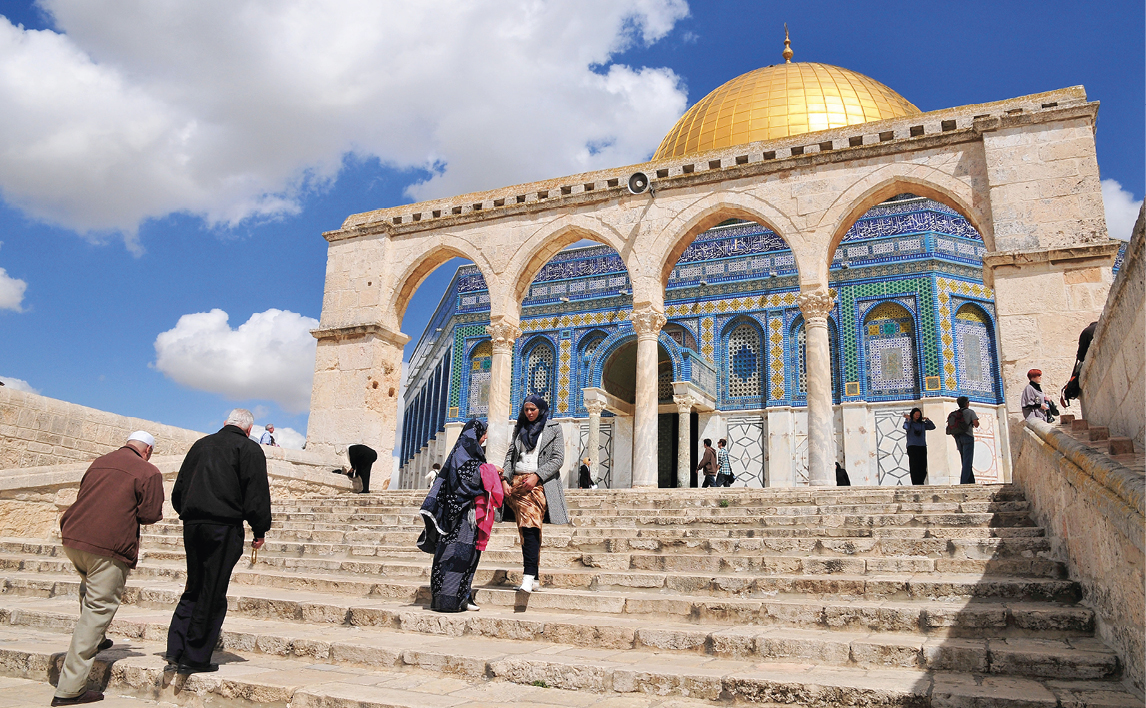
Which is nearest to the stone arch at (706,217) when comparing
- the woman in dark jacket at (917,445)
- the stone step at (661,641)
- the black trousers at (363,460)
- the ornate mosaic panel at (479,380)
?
the woman in dark jacket at (917,445)

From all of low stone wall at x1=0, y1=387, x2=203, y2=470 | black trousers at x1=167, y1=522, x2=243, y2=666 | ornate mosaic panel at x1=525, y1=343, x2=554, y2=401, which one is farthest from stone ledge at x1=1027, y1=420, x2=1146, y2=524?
ornate mosaic panel at x1=525, y1=343, x2=554, y2=401

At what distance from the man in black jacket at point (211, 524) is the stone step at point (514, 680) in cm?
17

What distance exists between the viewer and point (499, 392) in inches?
466

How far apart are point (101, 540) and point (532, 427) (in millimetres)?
A: 2412

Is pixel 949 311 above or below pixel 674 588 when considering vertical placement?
above

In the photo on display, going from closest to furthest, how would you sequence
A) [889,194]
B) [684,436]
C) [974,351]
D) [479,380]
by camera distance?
[889,194] → [974,351] → [684,436] → [479,380]

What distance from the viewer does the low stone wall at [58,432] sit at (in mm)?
8180

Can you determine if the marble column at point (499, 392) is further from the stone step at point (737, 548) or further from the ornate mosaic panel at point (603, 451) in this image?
the ornate mosaic panel at point (603, 451)

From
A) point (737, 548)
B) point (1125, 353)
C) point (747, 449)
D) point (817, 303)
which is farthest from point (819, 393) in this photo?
point (747, 449)

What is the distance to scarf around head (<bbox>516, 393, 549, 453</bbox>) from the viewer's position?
193 inches

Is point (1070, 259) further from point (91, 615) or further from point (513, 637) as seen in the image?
point (91, 615)

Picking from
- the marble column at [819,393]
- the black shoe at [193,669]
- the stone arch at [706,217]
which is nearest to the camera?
the black shoe at [193,669]

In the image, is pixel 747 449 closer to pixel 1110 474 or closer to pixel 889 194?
pixel 889 194

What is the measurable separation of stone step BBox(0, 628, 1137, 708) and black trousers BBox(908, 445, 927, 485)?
686 centimetres
